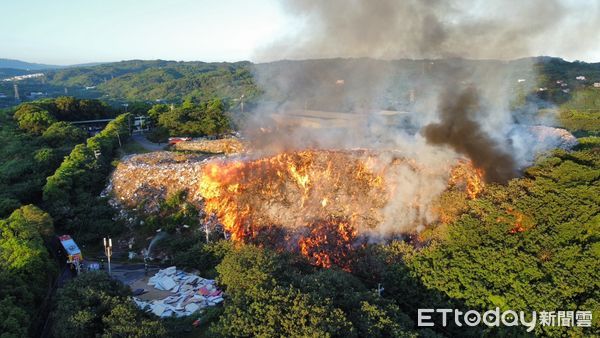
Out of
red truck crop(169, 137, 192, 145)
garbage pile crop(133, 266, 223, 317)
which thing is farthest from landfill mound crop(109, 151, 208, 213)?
red truck crop(169, 137, 192, 145)

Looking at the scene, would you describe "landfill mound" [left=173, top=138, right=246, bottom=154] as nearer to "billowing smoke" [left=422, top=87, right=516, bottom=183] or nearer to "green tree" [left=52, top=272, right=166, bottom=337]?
"billowing smoke" [left=422, top=87, right=516, bottom=183]

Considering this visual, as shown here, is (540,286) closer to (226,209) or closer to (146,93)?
(226,209)

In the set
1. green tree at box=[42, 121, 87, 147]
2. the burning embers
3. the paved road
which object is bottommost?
the burning embers

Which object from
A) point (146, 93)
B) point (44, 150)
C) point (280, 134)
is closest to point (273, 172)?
point (280, 134)

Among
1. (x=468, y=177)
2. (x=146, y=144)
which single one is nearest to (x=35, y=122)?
(x=146, y=144)

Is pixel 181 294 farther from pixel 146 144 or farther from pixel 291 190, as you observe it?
pixel 146 144

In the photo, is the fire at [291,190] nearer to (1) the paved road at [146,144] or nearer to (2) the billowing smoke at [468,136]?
(2) the billowing smoke at [468,136]

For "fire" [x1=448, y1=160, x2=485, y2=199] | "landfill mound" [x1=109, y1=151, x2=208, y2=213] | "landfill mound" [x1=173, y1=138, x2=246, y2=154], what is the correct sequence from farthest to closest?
"landfill mound" [x1=173, y1=138, x2=246, y2=154] < "landfill mound" [x1=109, y1=151, x2=208, y2=213] < "fire" [x1=448, y1=160, x2=485, y2=199]

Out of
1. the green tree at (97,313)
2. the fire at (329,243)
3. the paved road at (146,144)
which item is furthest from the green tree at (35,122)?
the fire at (329,243)

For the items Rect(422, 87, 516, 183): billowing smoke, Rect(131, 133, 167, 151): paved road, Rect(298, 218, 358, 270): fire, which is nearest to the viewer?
Rect(298, 218, 358, 270): fire
